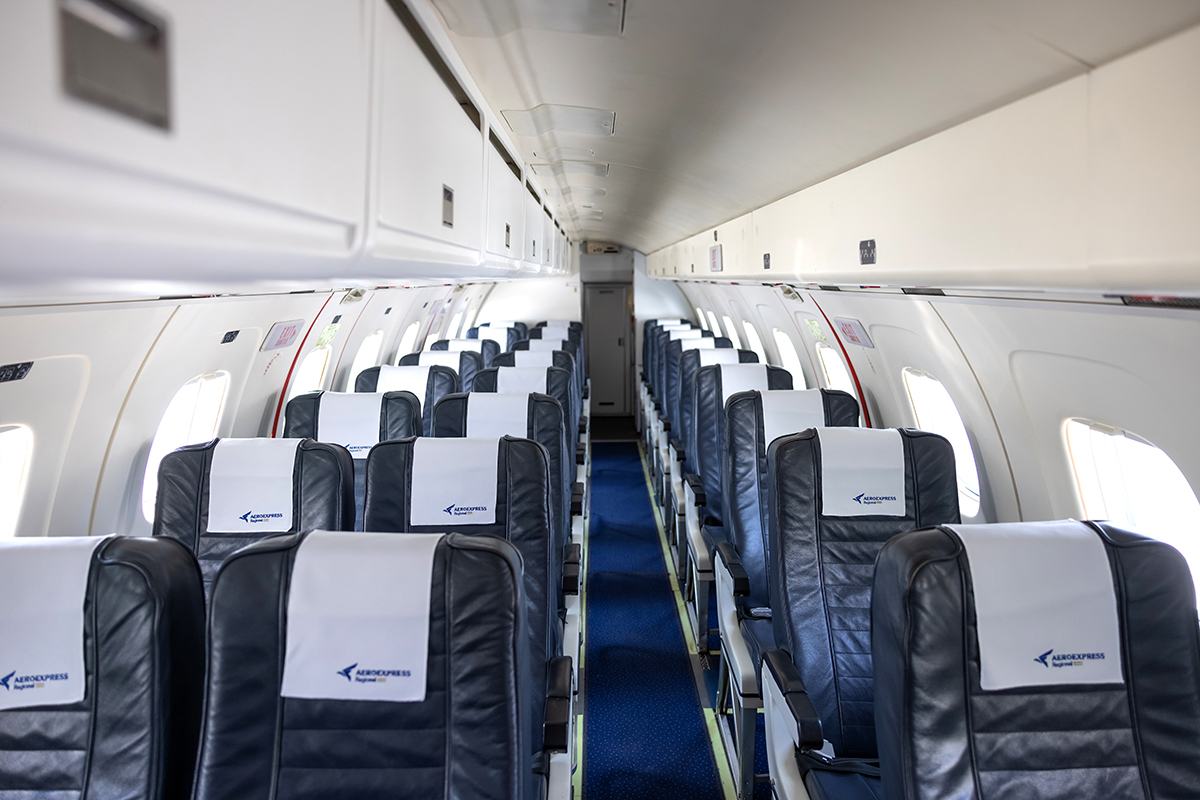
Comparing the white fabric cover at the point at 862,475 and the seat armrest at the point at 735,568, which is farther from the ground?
the white fabric cover at the point at 862,475

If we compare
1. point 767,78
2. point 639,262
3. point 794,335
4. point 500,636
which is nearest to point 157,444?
point 500,636

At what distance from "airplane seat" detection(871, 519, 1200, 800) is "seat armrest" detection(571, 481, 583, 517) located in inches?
130

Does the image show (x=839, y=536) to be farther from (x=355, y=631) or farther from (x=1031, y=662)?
(x=355, y=631)

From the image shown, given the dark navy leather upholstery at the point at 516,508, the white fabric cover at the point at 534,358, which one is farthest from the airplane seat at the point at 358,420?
the white fabric cover at the point at 534,358

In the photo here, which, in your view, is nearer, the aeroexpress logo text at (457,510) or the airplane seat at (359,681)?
the airplane seat at (359,681)

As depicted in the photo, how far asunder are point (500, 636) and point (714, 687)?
3265mm

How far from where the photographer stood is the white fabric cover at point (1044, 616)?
1.75 m

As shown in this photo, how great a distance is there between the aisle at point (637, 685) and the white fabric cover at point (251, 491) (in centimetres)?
209

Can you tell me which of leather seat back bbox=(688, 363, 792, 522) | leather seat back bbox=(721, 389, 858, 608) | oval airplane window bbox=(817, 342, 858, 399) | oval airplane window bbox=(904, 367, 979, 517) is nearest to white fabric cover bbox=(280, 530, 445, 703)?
leather seat back bbox=(721, 389, 858, 608)

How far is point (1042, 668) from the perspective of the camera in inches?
69.6

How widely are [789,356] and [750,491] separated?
4350mm

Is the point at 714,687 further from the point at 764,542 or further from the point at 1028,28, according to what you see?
the point at 1028,28

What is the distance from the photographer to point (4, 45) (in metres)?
0.59

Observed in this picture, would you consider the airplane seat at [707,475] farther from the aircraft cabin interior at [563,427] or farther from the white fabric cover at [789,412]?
the white fabric cover at [789,412]
